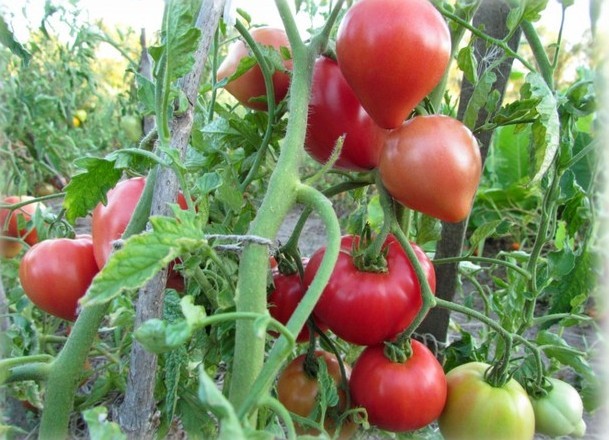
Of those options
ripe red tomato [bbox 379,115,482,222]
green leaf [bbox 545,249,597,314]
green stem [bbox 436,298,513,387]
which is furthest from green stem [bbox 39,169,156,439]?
green leaf [bbox 545,249,597,314]

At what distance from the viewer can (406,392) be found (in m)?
0.58

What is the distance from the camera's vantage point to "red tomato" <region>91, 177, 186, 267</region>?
22.0 inches

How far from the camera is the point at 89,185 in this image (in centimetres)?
52

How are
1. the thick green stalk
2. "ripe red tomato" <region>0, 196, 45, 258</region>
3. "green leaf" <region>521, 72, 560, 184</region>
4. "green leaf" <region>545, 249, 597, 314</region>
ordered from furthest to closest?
1. "ripe red tomato" <region>0, 196, 45, 258</region>
2. "green leaf" <region>545, 249, 597, 314</region>
3. "green leaf" <region>521, 72, 560, 184</region>
4. the thick green stalk

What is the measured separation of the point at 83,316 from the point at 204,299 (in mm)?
133

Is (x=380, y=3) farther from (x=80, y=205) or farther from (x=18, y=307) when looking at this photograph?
(x=18, y=307)

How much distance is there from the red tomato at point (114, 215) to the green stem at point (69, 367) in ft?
Result: 0.11

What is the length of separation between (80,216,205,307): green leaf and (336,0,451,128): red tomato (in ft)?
0.80

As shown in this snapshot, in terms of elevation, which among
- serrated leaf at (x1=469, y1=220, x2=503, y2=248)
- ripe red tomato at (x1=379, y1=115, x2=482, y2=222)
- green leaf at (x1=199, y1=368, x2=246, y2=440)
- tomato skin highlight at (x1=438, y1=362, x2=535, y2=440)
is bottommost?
tomato skin highlight at (x1=438, y1=362, x2=535, y2=440)

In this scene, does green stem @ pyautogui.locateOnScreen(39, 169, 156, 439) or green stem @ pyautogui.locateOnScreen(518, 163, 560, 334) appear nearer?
green stem @ pyautogui.locateOnScreen(39, 169, 156, 439)

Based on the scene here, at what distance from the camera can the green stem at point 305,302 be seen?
12.6 inches

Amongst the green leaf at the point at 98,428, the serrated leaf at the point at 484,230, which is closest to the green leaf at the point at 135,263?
the green leaf at the point at 98,428

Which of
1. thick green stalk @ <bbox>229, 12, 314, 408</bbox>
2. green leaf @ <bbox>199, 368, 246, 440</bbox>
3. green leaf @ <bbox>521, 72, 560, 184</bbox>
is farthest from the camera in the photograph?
green leaf @ <bbox>521, 72, 560, 184</bbox>

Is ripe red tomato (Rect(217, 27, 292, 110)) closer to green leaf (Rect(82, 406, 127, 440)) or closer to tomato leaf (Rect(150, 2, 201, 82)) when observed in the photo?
tomato leaf (Rect(150, 2, 201, 82))
